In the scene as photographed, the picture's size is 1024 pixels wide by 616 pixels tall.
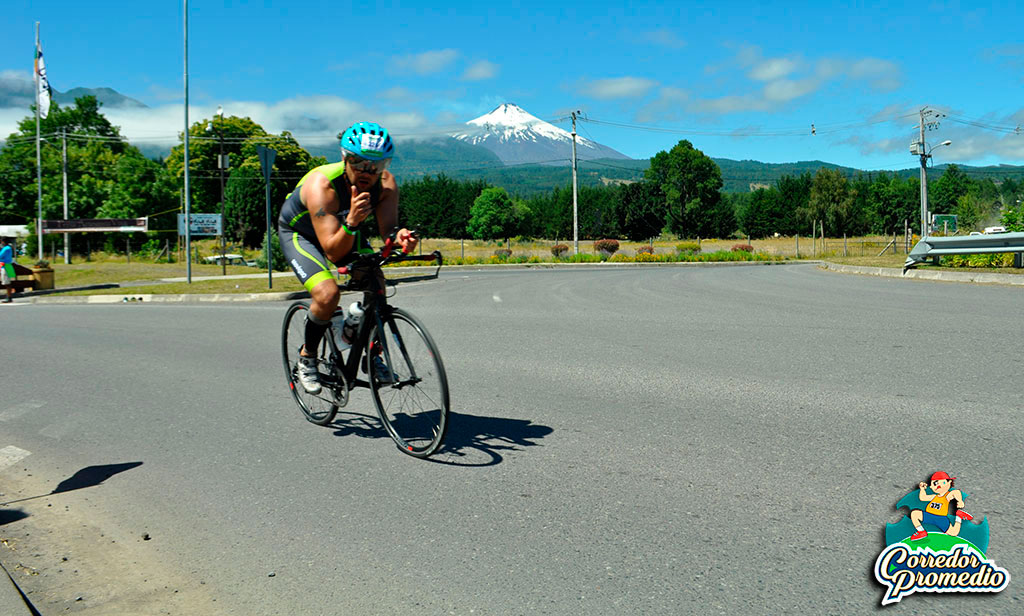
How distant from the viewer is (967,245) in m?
20.0

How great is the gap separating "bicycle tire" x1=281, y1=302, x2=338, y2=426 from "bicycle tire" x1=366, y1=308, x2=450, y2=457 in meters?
0.56

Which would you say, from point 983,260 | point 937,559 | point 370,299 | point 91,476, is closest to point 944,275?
point 983,260

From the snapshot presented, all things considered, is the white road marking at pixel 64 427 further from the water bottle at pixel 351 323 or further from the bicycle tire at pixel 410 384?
the bicycle tire at pixel 410 384

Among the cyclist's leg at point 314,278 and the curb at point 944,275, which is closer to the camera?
the cyclist's leg at point 314,278

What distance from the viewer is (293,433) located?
17.3ft

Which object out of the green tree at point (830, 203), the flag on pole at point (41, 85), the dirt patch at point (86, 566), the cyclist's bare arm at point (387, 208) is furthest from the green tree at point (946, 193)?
the dirt patch at point (86, 566)

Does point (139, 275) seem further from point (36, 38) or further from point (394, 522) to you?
point (394, 522)

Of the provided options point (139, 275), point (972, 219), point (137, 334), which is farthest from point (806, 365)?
point (972, 219)

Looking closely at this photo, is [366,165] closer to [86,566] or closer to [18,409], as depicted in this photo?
[86,566]

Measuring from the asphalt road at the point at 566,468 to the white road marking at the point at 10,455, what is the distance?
0.26 feet

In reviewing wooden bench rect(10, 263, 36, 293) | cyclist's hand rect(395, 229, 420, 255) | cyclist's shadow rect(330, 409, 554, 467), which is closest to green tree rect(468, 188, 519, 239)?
wooden bench rect(10, 263, 36, 293)

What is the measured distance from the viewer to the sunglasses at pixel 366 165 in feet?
14.7

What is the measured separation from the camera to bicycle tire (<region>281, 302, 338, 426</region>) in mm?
5273

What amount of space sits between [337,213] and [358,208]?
257mm
